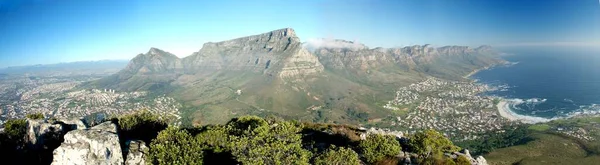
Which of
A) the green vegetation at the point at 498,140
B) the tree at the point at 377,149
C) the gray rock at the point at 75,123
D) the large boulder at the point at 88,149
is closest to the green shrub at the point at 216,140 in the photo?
the large boulder at the point at 88,149

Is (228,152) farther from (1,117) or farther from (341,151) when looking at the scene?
(1,117)

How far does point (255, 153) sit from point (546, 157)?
122 metres

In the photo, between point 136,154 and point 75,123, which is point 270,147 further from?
point 75,123

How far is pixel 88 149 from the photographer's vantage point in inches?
1209

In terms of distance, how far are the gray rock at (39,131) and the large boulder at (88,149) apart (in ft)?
46.7

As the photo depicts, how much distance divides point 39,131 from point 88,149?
57.3 feet

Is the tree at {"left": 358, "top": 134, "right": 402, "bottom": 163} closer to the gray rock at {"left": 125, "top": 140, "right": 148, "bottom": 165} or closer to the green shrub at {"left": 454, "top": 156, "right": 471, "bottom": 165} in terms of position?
the green shrub at {"left": 454, "top": 156, "right": 471, "bottom": 165}

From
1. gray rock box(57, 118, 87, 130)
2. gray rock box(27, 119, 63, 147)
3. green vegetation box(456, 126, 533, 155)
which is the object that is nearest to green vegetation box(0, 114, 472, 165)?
gray rock box(27, 119, 63, 147)

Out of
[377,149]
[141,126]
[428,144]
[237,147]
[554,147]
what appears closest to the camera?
[237,147]

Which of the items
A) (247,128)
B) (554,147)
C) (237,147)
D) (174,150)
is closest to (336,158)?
(237,147)

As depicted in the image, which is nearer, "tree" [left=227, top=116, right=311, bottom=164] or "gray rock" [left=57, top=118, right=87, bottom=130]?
"tree" [left=227, top=116, right=311, bottom=164]

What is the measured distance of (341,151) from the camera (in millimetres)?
36125

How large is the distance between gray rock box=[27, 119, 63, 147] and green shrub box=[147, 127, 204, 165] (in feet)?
55.2

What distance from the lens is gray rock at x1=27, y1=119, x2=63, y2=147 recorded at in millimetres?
41094
